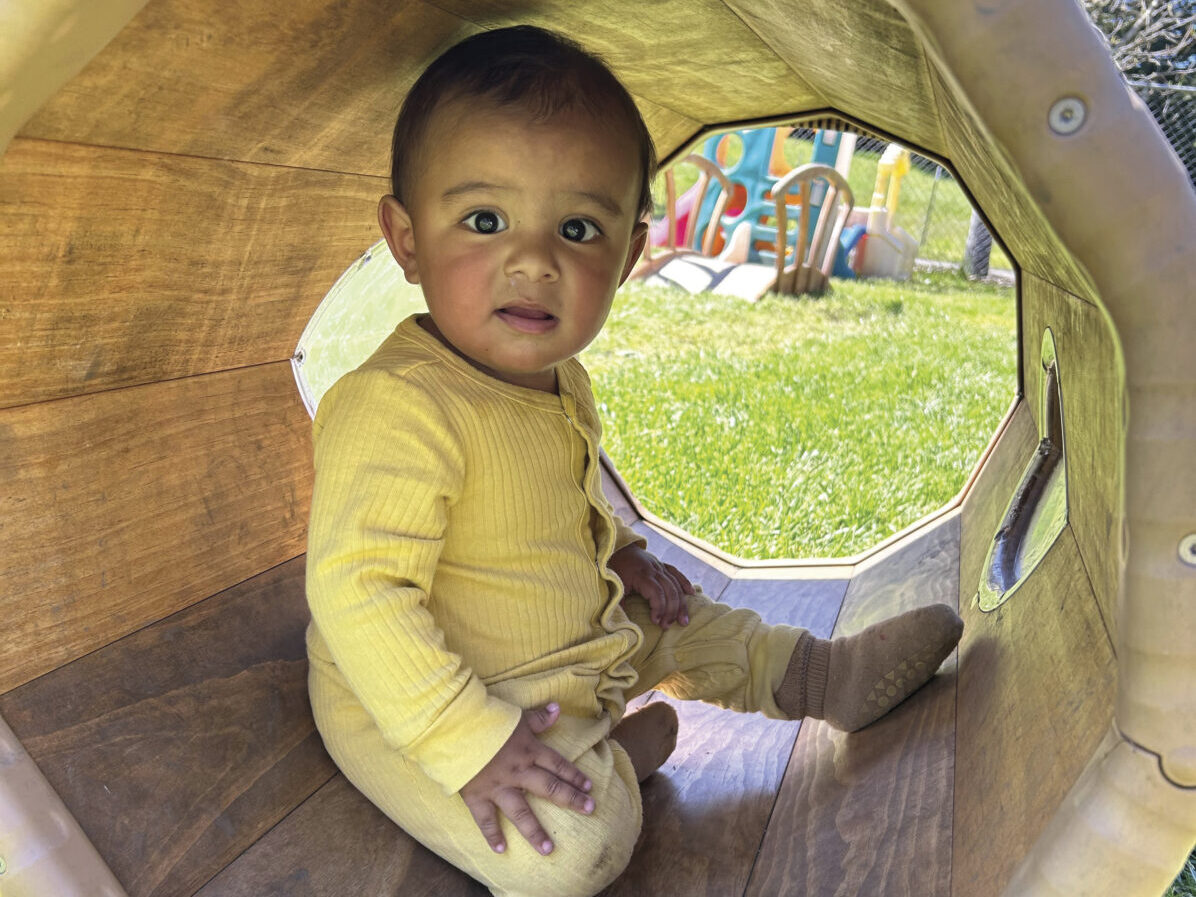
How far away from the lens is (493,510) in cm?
146

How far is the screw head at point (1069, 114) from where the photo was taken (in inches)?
30.9

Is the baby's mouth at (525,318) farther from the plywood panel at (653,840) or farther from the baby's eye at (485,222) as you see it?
the plywood panel at (653,840)

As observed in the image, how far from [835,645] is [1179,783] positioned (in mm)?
952

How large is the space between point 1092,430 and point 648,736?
2.65 feet

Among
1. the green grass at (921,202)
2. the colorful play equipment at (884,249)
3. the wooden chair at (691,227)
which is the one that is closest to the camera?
the wooden chair at (691,227)

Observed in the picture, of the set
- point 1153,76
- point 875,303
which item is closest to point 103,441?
point 875,303

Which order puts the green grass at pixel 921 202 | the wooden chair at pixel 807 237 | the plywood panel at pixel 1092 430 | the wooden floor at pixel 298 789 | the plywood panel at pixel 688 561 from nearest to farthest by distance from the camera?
the plywood panel at pixel 1092 430 < the wooden floor at pixel 298 789 < the plywood panel at pixel 688 561 < the wooden chair at pixel 807 237 < the green grass at pixel 921 202

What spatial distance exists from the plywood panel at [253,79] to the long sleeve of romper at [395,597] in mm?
434

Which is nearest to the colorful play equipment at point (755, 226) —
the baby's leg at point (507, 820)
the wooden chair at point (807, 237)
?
the wooden chair at point (807, 237)

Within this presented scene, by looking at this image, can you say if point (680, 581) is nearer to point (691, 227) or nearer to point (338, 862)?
point (338, 862)

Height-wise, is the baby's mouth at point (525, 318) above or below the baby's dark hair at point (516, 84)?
below

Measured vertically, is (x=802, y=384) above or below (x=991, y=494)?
below

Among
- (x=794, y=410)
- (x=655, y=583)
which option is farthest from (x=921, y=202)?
(x=655, y=583)

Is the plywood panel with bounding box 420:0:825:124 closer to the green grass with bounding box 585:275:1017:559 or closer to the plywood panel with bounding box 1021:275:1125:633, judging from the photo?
the plywood panel with bounding box 1021:275:1125:633
